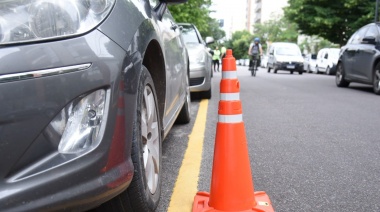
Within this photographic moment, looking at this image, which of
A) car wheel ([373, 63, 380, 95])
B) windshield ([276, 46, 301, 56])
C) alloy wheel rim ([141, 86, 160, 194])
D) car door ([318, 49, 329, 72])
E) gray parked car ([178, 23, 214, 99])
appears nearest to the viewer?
alloy wheel rim ([141, 86, 160, 194])

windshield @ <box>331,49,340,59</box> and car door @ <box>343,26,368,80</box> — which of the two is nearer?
car door @ <box>343,26,368,80</box>

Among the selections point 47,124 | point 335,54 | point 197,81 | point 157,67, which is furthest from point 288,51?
point 47,124

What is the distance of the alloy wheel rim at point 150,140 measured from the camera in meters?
2.32

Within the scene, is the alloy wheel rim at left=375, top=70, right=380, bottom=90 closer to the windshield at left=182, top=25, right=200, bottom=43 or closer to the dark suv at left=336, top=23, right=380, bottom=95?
the dark suv at left=336, top=23, right=380, bottom=95

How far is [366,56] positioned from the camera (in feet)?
31.8

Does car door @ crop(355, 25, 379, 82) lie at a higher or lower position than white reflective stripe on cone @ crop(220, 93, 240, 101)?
lower

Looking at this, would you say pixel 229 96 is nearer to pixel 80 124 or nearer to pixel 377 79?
pixel 80 124

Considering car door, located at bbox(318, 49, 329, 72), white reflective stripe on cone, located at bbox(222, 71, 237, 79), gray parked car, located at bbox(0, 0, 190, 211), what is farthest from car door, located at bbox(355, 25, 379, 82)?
car door, located at bbox(318, 49, 329, 72)

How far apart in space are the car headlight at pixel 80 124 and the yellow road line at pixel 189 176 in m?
0.98

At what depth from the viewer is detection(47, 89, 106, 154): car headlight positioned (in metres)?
1.67

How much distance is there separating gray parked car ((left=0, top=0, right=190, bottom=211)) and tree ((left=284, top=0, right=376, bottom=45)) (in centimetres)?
2330

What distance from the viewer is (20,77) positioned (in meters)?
1.57

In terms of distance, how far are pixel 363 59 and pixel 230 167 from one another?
27.7ft

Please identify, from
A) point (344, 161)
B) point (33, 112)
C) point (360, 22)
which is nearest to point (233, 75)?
point (33, 112)
